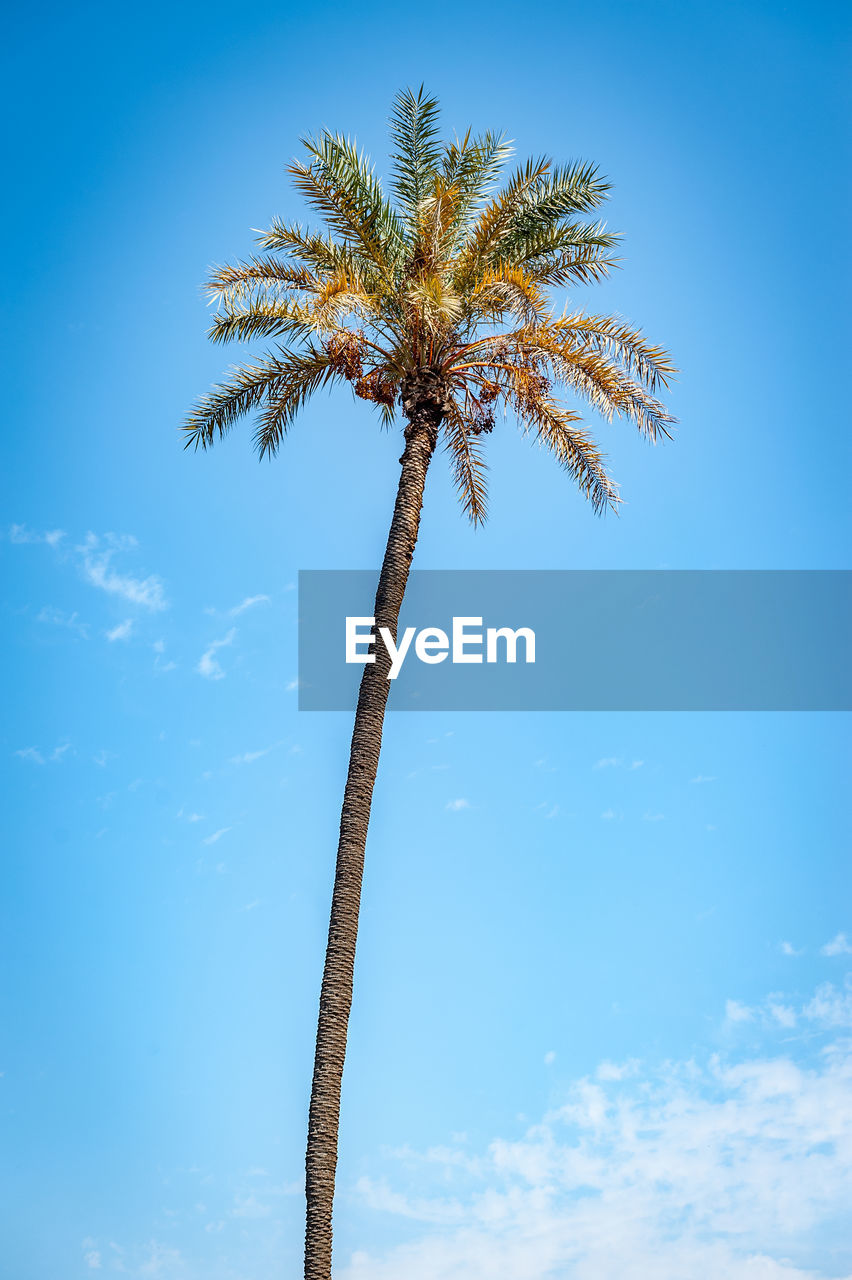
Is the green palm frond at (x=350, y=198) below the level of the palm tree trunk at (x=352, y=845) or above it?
above

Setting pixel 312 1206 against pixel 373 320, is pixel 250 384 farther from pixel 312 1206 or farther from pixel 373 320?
pixel 312 1206

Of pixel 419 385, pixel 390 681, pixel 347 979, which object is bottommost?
pixel 347 979

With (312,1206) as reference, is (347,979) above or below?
above

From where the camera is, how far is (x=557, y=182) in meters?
16.5

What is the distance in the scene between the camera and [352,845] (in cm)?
1358

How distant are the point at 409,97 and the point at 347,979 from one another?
12590 millimetres

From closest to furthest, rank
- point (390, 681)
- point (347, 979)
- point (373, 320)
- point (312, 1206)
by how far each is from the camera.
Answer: point (312, 1206), point (347, 979), point (390, 681), point (373, 320)

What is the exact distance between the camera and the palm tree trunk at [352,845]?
11898 mm

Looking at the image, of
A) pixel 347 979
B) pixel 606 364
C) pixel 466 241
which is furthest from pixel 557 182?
pixel 347 979

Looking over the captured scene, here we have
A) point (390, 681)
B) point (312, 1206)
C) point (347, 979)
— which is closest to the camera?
point (312, 1206)

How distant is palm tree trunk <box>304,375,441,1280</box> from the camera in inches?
468

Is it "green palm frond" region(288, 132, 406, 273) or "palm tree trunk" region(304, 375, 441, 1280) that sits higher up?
"green palm frond" region(288, 132, 406, 273)

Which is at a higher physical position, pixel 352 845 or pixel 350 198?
pixel 350 198

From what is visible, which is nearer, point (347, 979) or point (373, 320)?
point (347, 979)
